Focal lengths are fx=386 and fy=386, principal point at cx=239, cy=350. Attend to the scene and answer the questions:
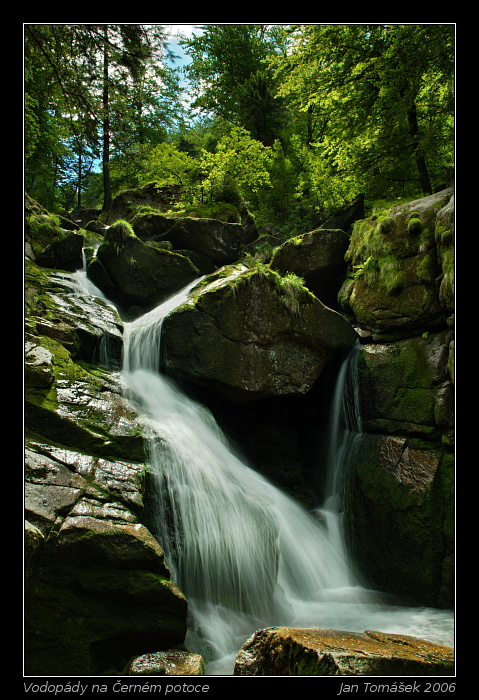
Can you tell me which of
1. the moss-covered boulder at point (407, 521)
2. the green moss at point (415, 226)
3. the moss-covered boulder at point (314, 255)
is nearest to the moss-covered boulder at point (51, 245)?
the moss-covered boulder at point (314, 255)

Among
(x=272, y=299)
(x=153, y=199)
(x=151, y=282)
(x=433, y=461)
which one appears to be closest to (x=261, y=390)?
(x=272, y=299)

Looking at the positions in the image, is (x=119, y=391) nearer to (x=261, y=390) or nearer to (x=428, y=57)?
(x=261, y=390)

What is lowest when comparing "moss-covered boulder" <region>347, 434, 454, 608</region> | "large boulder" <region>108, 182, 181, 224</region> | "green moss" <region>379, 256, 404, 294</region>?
"moss-covered boulder" <region>347, 434, 454, 608</region>

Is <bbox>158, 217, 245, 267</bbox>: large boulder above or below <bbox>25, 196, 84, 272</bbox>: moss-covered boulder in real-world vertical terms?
above

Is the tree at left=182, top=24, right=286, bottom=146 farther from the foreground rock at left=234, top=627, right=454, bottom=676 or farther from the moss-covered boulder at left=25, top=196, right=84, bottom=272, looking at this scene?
the foreground rock at left=234, top=627, right=454, bottom=676

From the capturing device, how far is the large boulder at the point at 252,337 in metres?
8.04

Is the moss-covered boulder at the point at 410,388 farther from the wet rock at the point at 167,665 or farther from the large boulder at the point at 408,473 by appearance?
the wet rock at the point at 167,665

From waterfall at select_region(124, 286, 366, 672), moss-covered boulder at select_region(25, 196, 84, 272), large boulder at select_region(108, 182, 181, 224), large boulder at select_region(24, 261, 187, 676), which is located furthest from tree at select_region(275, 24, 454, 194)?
large boulder at select_region(24, 261, 187, 676)

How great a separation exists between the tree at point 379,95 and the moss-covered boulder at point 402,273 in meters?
2.46

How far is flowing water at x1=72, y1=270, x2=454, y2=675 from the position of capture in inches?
199

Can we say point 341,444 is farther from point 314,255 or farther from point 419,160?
point 419,160

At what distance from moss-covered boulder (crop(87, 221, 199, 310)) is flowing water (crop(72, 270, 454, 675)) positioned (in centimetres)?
307

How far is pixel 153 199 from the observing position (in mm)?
16938
